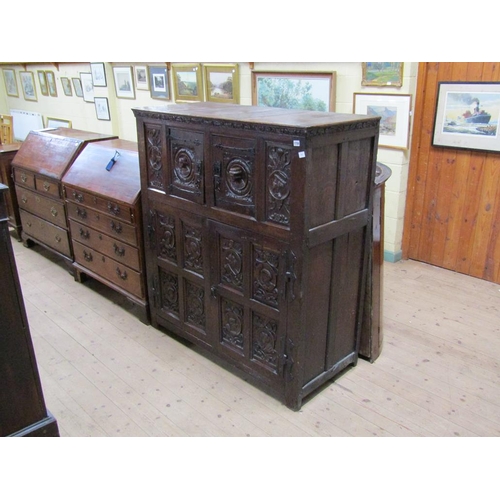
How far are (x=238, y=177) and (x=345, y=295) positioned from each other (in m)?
0.86

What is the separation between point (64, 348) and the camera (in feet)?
10.2

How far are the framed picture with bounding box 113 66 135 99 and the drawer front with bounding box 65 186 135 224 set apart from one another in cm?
274

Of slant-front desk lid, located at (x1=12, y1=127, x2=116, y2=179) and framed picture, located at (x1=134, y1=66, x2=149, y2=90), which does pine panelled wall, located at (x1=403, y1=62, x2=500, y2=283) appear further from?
framed picture, located at (x1=134, y1=66, x2=149, y2=90)

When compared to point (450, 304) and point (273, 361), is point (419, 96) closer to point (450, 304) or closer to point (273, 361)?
point (450, 304)

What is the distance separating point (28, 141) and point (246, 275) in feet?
10.0

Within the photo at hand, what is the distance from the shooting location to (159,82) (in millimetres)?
5605

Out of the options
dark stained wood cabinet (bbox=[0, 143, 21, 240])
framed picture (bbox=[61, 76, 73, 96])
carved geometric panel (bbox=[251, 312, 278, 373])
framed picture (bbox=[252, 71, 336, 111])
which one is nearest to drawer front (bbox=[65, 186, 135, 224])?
carved geometric panel (bbox=[251, 312, 278, 373])

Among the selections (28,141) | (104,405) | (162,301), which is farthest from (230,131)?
(28,141)

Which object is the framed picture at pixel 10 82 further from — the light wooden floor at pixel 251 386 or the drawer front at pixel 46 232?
the light wooden floor at pixel 251 386

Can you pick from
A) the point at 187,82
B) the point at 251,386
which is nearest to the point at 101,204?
the point at 251,386

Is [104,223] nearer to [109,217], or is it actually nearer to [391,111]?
[109,217]

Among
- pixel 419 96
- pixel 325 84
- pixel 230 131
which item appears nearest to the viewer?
pixel 230 131

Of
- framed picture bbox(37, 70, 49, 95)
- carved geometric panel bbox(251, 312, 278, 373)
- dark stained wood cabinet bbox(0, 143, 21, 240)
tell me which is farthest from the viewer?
framed picture bbox(37, 70, 49, 95)

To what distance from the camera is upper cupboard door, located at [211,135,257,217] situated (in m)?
2.29
